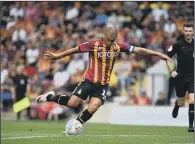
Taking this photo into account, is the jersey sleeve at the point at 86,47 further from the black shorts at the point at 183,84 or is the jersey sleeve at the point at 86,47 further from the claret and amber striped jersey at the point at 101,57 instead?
the black shorts at the point at 183,84

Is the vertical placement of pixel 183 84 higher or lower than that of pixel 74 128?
higher

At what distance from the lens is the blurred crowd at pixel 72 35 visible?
25484 millimetres

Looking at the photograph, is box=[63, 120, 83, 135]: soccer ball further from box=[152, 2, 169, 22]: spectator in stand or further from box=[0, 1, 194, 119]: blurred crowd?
box=[152, 2, 169, 22]: spectator in stand

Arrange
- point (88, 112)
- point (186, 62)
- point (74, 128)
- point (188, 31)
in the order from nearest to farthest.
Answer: point (74, 128) → point (88, 112) → point (188, 31) → point (186, 62)

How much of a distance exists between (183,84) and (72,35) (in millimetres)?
13428

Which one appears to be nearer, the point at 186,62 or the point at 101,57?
the point at 101,57

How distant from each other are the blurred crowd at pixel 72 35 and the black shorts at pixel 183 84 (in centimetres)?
572

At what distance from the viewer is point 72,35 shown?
29844mm

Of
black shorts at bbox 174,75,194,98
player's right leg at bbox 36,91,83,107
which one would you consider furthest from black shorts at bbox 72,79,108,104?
black shorts at bbox 174,75,194,98

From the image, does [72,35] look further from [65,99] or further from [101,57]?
[101,57]

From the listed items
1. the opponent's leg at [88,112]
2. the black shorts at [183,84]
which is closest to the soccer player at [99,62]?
the opponent's leg at [88,112]

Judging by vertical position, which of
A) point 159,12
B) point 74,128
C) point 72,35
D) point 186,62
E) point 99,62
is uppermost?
point 159,12

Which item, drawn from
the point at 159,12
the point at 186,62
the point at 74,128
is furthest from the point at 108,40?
the point at 159,12

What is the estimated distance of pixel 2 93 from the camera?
1025 inches
